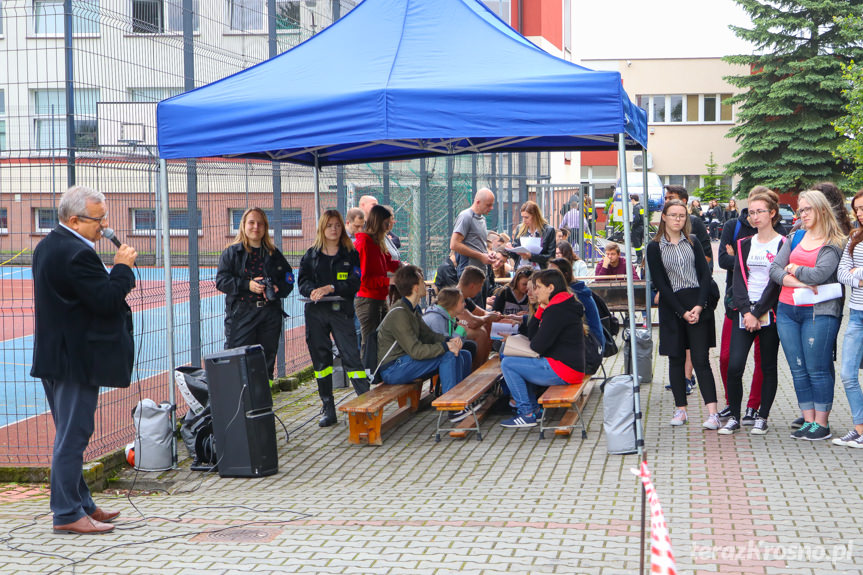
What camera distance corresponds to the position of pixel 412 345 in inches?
327

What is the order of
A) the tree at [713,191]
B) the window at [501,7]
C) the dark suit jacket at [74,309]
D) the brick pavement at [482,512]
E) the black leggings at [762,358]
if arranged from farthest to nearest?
the tree at [713,191], the window at [501,7], the black leggings at [762,358], the dark suit jacket at [74,309], the brick pavement at [482,512]

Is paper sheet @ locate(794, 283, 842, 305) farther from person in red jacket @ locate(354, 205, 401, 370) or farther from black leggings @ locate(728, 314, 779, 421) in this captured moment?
person in red jacket @ locate(354, 205, 401, 370)

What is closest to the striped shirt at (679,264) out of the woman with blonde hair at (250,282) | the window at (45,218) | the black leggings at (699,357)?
the black leggings at (699,357)

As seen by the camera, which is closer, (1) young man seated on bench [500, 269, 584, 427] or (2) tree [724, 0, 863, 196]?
(1) young man seated on bench [500, 269, 584, 427]

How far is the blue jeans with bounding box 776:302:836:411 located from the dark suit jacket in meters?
4.89

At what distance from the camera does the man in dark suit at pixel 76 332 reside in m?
5.57

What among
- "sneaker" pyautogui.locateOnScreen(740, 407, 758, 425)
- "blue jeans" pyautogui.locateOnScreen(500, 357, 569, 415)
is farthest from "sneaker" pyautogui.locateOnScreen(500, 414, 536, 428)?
"sneaker" pyautogui.locateOnScreen(740, 407, 758, 425)

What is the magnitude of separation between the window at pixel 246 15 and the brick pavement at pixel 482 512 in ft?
14.9

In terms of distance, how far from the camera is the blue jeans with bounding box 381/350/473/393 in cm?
848

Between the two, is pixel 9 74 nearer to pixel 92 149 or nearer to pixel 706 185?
pixel 92 149

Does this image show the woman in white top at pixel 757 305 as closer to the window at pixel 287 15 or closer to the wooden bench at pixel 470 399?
the wooden bench at pixel 470 399

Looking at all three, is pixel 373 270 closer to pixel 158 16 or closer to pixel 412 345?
pixel 412 345

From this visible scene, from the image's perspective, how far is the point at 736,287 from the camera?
792 centimetres

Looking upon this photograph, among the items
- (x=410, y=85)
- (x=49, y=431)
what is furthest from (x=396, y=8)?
(x=49, y=431)
